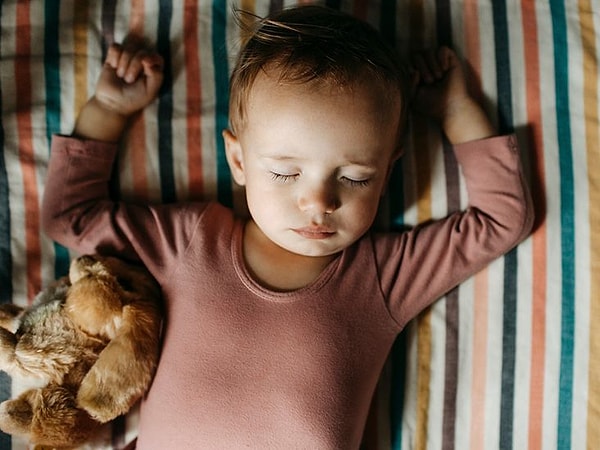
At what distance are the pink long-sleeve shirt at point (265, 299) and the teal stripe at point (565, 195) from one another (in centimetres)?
9

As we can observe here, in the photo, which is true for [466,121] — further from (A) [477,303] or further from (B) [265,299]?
(B) [265,299]

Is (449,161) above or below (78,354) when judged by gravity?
above

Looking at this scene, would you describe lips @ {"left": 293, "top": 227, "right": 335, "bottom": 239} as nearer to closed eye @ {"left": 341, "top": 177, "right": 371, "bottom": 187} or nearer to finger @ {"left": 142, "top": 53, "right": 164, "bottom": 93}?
closed eye @ {"left": 341, "top": 177, "right": 371, "bottom": 187}

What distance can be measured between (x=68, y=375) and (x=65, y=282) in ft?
0.48

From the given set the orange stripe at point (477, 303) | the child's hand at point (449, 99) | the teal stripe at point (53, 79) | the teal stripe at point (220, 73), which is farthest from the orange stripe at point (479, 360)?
the teal stripe at point (53, 79)

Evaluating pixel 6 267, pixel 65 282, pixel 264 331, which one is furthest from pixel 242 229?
pixel 6 267

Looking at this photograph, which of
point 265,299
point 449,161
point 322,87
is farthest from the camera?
point 449,161

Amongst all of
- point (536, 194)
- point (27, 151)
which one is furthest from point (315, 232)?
point (27, 151)

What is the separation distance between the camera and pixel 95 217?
3.57ft

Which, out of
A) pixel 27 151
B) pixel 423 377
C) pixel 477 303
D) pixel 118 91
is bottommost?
pixel 423 377

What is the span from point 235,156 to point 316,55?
22cm

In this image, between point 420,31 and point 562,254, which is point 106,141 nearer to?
point 420,31

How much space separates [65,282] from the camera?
3.48ft

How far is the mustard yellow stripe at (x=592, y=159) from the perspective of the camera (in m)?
1.13
